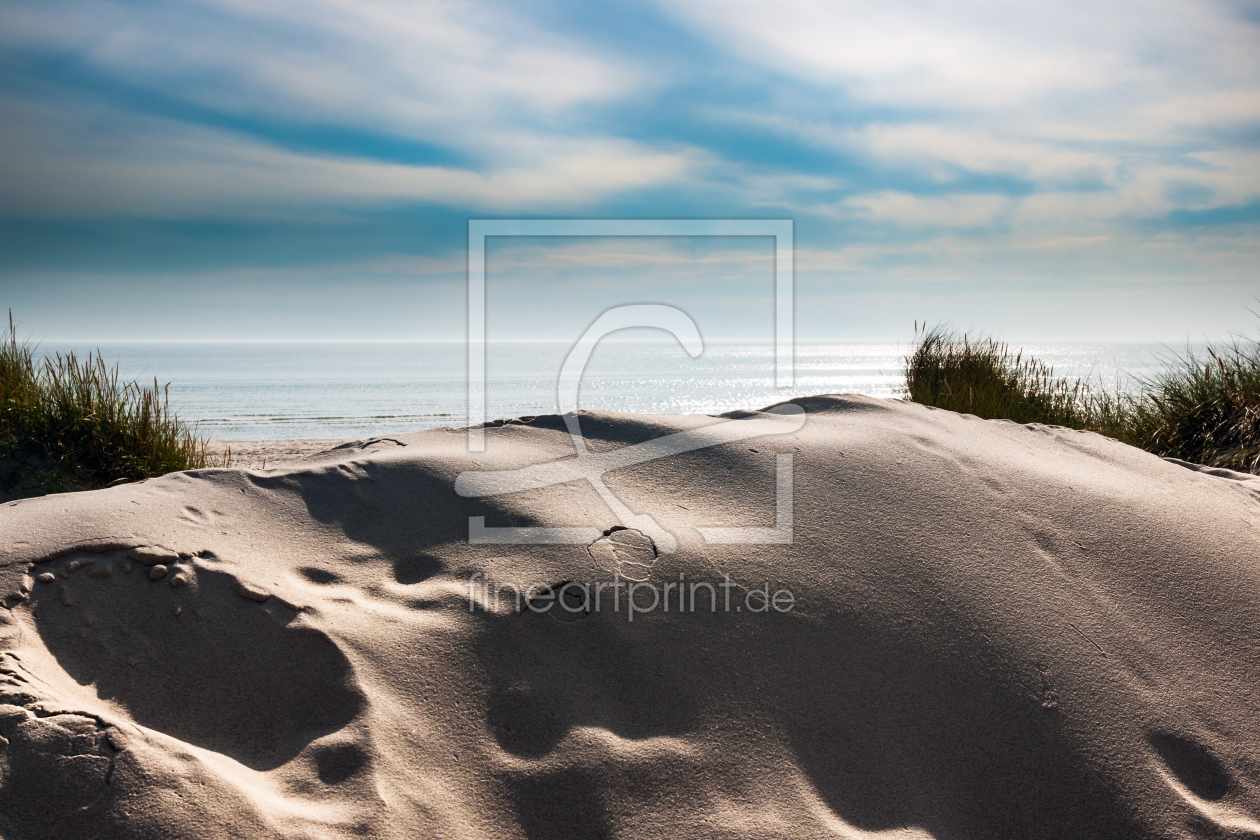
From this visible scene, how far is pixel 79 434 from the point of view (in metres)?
5.38

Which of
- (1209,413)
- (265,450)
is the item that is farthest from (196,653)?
(265,450)

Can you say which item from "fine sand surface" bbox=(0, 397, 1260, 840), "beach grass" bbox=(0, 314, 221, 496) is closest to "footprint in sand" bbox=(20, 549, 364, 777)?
"fine sand surface" bbox=(0, 397, 1260, 840)

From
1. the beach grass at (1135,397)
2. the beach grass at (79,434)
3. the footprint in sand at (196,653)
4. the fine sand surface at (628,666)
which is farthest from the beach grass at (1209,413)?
the beach grass at (79,434)

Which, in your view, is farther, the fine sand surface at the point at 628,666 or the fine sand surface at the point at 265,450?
the fine sand surface at the point at 265,450

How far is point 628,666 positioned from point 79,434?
5408mm

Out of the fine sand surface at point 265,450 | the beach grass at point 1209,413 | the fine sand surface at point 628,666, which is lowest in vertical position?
the fine sand surface at point 265,450

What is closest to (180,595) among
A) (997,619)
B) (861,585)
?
(861,585)

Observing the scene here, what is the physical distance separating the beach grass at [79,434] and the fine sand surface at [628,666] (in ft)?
10.3

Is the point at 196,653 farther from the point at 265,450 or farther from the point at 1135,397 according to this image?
the point at 265,450

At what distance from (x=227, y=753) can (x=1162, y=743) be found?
2.48 metres

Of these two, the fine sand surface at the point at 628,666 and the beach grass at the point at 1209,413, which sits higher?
the beach grass at the point at 1209,413

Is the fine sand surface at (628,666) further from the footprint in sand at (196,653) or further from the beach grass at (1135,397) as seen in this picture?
the beach grass at (1135,397)

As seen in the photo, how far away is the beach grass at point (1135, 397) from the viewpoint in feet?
17.5

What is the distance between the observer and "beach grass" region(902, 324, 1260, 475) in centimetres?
532
